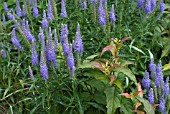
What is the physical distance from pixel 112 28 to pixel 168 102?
1.55 meters

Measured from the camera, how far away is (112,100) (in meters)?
3.98

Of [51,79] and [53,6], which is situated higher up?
[53,6]

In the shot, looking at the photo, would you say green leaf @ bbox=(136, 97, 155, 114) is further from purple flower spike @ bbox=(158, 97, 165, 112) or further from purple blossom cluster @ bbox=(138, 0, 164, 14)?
purple blossom cluster @ bbox=(138, 0, 164, 14)

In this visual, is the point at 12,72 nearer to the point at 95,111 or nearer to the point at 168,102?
the point at 95,111

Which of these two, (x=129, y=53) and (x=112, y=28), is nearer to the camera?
(x=129, y=53)

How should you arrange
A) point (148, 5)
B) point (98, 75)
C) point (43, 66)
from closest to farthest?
point (43, 66)
point (98, 75)
point (148, 5)

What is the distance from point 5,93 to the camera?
4551mm

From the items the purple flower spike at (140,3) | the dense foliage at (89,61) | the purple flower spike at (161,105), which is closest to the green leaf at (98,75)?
the dense foliage at (89,61)

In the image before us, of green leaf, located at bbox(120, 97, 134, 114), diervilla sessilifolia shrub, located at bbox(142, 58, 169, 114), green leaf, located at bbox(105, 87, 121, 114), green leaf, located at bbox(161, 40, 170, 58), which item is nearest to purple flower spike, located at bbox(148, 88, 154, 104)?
diervilla sessilifolia shrub, located at bbox(142, 58, 169, 114)

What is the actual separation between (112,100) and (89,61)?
60cm

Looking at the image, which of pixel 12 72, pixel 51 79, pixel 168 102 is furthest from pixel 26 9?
pixel 168 102

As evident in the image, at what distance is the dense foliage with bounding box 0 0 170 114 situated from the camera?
3.96m

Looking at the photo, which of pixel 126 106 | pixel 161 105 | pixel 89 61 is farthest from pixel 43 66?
pixel 161 105

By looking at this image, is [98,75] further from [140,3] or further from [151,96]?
[140,3]
